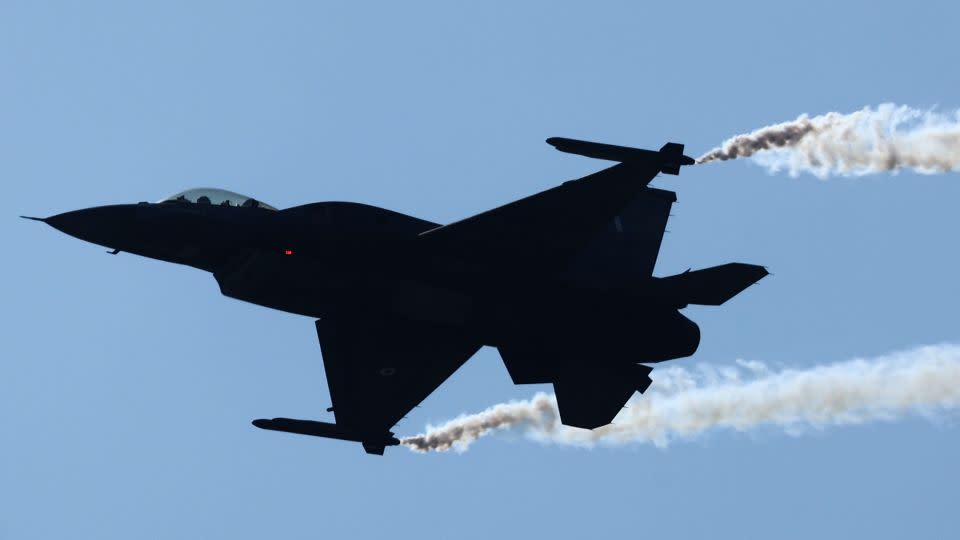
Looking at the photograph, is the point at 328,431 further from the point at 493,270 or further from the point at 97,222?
the point at 97,222

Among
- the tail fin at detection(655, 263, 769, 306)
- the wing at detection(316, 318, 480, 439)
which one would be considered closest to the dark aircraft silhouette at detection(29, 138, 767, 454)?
the tail fin at detection(655, 263, 769, 306)

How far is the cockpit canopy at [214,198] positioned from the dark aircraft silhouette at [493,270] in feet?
0.13

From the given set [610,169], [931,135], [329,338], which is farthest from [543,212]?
[931,135]

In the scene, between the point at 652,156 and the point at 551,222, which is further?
the point at 551,222

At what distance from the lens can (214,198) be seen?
1587 inches

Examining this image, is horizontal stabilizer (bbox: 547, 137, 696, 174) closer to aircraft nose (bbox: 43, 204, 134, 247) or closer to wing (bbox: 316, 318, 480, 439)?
wing (bbox: 316, 318, 480, 439)

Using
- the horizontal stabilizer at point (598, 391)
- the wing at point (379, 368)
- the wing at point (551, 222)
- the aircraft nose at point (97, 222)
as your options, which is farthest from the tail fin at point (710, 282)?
the aircraft nose at point (97, 222)

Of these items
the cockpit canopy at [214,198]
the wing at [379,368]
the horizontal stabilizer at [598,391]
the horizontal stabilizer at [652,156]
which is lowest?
the horizontal stabilizer at [598,391]

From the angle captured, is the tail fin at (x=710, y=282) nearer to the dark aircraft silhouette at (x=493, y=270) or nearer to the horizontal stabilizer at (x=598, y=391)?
the dark aircraft silhouette at (x=493, y=270)

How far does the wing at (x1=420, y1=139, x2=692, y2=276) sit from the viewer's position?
39.2 m

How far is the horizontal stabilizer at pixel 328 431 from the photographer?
4334 centimetres

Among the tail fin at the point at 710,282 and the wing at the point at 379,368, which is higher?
the wing at the point at 379,368

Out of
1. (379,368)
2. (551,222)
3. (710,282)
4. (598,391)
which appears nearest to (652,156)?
(551,222)

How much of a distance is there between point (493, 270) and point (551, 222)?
1731 millimetres
